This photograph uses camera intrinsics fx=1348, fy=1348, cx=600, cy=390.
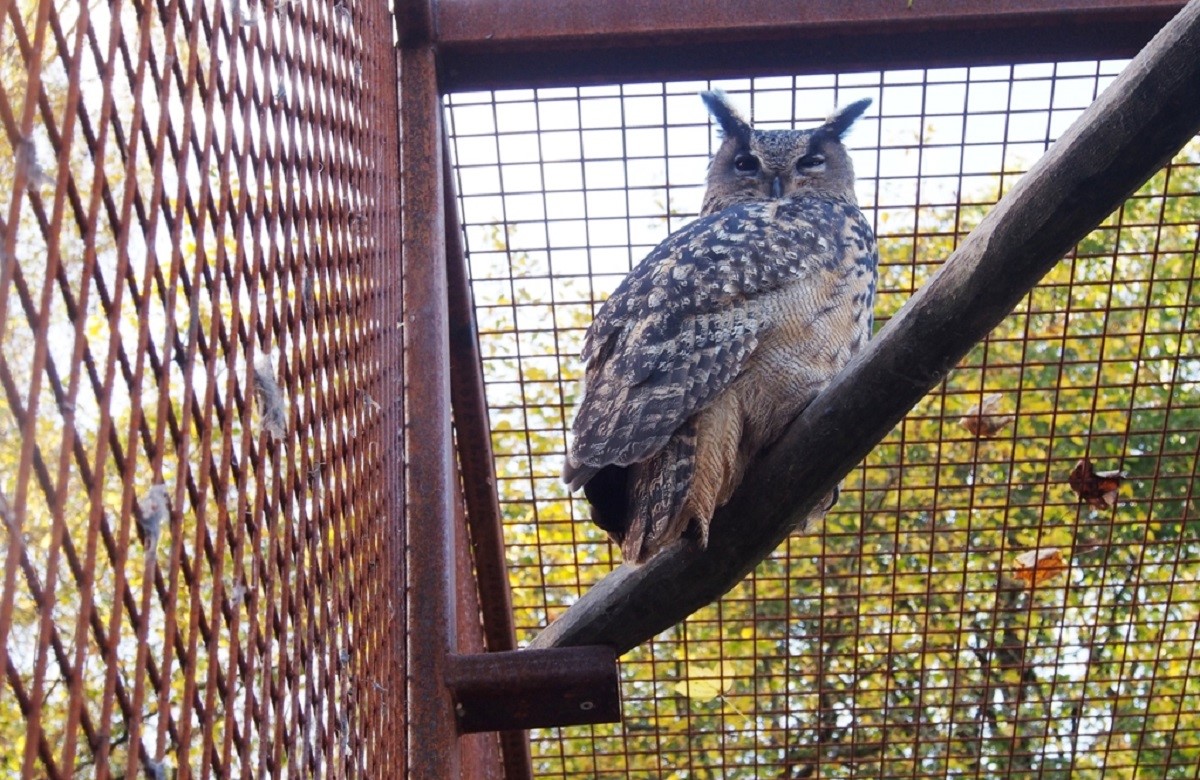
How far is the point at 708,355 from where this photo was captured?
6.98ft

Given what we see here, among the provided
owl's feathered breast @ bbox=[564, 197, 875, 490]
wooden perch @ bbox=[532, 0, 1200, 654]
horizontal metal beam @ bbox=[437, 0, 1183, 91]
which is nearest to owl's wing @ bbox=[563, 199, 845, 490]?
owl's feathered breast @ bbox=[564, 197, 875, 490]

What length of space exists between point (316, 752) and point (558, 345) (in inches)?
64.7

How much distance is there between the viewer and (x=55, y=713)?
2.57 m

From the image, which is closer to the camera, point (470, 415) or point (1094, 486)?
point (470, 415)

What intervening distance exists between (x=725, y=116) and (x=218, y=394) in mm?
2069

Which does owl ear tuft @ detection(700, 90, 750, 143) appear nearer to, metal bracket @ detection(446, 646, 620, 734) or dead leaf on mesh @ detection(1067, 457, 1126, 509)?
dead leaf on mesh @ detection(1067, 457, 1126, 509)

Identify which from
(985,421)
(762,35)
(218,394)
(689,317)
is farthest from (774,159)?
(218,394)

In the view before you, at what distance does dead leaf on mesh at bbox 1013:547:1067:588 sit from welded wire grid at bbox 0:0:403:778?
64.2 inches

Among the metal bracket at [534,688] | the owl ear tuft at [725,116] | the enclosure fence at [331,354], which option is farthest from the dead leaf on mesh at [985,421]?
Answer: the metal bracket at [534,688]

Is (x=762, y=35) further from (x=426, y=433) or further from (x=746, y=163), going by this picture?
(x=426, y=433)

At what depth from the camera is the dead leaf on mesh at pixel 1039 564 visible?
118 inches

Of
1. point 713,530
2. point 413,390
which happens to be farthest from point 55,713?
point 713,530

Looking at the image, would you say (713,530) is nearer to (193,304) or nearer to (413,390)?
(413,390)

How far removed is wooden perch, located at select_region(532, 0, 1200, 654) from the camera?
1417 millimetres
